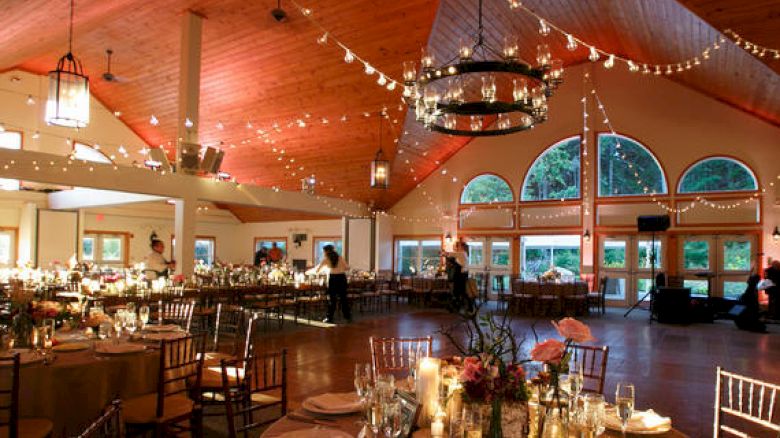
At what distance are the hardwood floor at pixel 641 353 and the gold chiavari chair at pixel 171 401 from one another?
1138 mm

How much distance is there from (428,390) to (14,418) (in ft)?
7.41

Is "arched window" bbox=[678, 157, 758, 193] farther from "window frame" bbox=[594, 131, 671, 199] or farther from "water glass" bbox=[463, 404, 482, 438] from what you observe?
"water glass" bbox=[463, 404, 482, 438]

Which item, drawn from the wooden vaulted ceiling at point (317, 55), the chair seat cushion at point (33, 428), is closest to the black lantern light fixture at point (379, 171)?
the wooden vaulted ceiling at point (317, 55)

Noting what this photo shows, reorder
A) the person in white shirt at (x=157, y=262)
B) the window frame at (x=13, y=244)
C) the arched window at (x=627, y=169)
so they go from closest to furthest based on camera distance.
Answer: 1. the person in white shirt at (x=157, y=262)
2. the window frame at (x=13, y=244)
3. the arched window at (x=627, y=169)

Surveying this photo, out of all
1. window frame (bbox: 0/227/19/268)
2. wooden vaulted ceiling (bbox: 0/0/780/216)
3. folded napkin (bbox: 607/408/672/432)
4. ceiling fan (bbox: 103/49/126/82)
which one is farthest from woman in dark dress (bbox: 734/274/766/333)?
window frame (bbox: 0/227/19/268)

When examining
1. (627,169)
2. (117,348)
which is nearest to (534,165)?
(627,169)

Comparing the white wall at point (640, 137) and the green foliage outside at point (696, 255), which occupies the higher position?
the white wall at point (640, 137)

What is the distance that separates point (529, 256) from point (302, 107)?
7677mm

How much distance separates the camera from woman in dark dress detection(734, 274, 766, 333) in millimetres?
10023

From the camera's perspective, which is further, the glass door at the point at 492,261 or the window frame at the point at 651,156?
the glass door at the point at 492,261

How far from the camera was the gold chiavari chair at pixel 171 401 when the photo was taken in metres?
3.27

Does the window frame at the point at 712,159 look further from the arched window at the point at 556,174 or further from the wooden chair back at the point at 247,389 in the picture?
the wooden chair back at the point at 247,389

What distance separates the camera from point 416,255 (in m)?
17.1

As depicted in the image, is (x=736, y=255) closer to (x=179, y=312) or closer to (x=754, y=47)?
(x=754, y=47)
